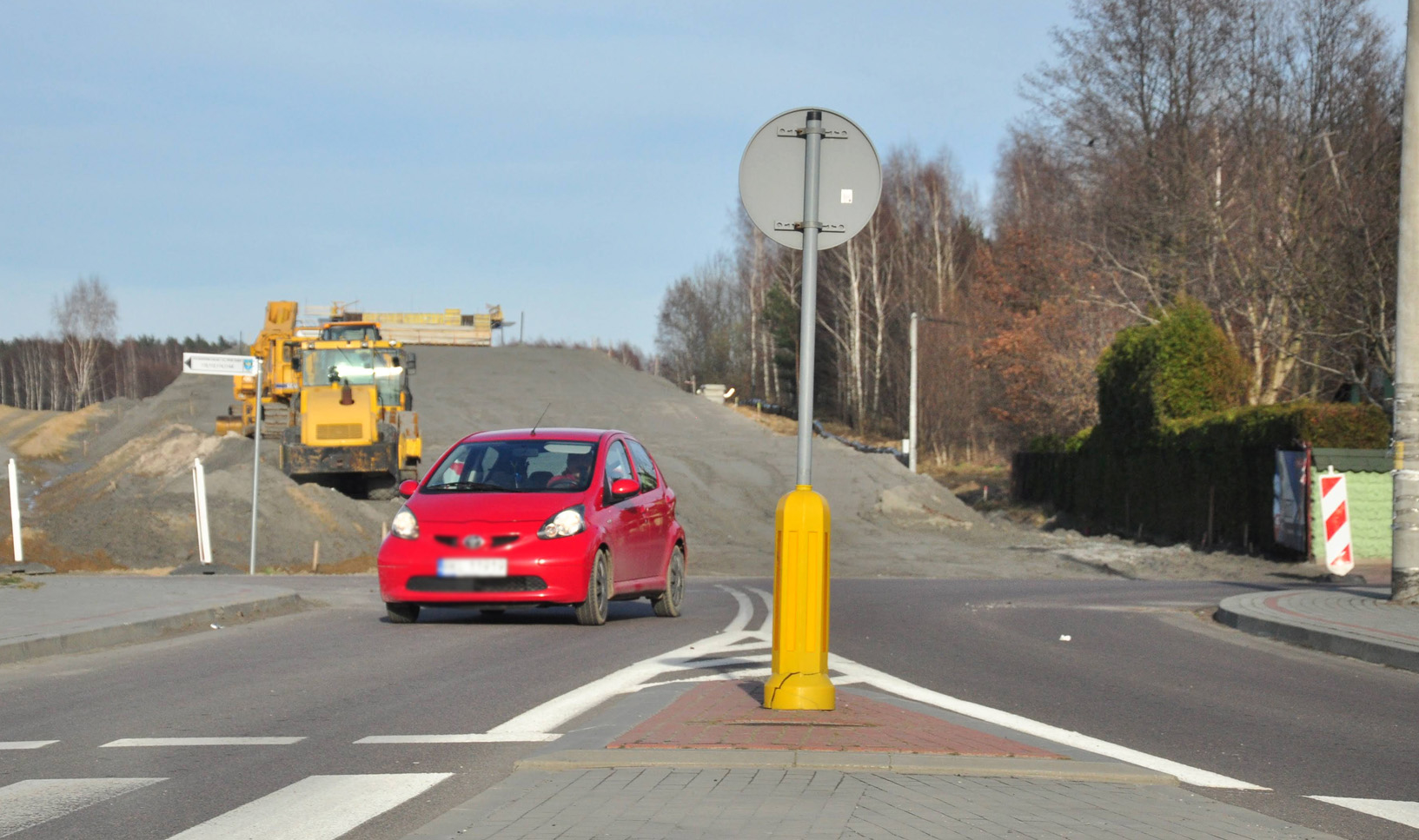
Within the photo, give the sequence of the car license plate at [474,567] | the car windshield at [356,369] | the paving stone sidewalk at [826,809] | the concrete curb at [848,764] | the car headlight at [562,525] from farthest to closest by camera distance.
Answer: the car windshield at [356,369]
the car headlight at [562,525]
the car license plate at [474,567]
the concrete curb at [848,764]
the paving stone sidewalk at [826,809]

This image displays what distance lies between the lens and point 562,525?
11.2 m

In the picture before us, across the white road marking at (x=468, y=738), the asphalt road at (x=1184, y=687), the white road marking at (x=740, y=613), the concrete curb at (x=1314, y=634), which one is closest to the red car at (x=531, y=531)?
the white road marking at (x=740, y=613)

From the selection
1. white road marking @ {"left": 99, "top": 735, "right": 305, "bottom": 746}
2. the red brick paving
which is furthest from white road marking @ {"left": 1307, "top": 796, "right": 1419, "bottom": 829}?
white road marking @ {"left": 99, "top": 735, "right": 305, "bottom": 746}

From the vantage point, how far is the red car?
36.5ft

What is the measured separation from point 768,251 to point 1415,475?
71052mm

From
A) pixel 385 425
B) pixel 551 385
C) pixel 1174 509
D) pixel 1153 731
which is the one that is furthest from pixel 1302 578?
pixel 551 385

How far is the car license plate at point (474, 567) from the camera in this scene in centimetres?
1109

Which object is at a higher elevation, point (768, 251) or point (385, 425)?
point (768, 251)

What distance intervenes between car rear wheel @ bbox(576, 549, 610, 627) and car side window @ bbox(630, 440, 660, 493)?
1.18m

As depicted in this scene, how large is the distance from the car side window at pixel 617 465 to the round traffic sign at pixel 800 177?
549cm

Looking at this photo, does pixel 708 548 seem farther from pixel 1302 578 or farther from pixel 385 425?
pixel 1302 578

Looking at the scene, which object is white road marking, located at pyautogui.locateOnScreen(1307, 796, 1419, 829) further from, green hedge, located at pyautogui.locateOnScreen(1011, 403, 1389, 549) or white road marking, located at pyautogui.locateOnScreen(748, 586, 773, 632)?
green hedge, located at pyautogui.locateOnScreen(1011, 403, 1389, 549)

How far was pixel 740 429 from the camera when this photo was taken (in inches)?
2311

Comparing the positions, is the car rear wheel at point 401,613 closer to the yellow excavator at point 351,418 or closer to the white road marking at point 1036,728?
the white road marking at point 1036,728
